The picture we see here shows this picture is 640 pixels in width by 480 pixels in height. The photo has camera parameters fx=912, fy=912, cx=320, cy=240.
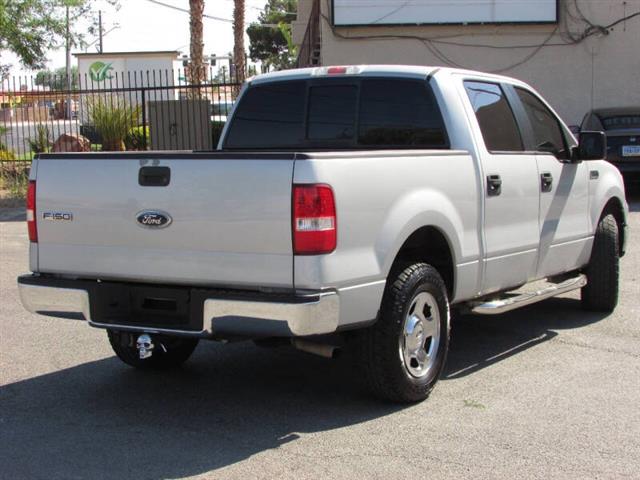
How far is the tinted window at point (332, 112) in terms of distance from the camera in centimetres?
637

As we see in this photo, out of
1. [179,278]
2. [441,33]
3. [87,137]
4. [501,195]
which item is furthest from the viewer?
[87,137]

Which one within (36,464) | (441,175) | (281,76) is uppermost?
(281,76)

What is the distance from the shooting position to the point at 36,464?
181 inches

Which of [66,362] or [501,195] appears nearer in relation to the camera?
[501,195]

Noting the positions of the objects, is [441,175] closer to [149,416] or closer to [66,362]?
[149,416]

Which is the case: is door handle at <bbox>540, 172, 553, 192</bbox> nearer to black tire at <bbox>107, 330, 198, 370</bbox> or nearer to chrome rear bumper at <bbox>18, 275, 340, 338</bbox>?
chrome rear bumper at <bbox>18, 275, 340, 338</bbox>

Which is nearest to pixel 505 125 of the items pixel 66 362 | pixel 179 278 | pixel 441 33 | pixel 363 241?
pixel 363 241

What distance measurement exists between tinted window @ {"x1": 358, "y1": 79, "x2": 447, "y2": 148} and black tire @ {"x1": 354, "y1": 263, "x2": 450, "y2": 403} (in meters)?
1.09

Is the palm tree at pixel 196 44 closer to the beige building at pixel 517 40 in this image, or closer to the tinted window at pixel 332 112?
the beige building at pixel 517 40

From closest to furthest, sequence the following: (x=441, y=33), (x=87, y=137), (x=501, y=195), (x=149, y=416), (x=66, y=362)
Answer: (x=149, y=416)
(x=501, y=195)
(x=66, y=362)
(x=441, y=33)
(x=87, y=137)

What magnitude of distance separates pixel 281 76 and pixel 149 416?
2682mm

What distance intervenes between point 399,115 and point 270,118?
1.02 meters

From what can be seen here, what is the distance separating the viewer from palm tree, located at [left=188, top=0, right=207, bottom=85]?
25.6 meters

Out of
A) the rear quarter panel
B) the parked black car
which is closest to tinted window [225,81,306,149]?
the rear quarter panel
